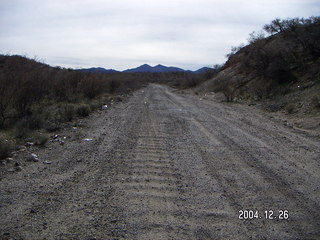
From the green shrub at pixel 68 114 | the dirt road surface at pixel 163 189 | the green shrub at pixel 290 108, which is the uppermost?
the green shrub at pixel 290 108

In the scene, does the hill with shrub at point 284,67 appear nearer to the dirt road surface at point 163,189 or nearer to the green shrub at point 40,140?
the dirt road surface at point 163,189

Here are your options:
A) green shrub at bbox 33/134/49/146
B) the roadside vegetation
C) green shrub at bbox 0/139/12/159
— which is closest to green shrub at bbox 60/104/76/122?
the roadside vegetation

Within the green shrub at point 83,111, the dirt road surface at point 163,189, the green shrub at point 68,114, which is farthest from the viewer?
the green shrub at point 83,111

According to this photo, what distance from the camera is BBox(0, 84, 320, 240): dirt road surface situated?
441cm

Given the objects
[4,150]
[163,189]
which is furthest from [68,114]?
[163,189]

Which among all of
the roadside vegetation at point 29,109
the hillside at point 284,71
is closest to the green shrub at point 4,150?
the roadside vegetation at point 29,109

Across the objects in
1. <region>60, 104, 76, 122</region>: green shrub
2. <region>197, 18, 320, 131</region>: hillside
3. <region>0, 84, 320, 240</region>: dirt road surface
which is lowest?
<region>0, 84, 320, 240</region>: dirt road surface

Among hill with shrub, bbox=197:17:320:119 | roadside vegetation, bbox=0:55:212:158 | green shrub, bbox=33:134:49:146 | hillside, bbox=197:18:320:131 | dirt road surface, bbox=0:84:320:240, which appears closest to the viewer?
dirt road surface, bbox=0:84:320:240

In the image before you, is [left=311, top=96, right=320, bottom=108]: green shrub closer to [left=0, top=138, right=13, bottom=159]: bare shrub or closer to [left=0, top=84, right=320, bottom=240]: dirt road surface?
[left=0, top=84, right=320, bottom=240]: dirt road surface

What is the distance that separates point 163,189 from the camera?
587cm

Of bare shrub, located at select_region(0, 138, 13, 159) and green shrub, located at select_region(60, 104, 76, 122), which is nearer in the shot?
bare shrub, located at select_region(0, 138, 13, 159)

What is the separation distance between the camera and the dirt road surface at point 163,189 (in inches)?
174

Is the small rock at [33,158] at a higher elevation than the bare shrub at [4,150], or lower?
lower

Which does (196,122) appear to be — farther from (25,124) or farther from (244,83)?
(244,83)
